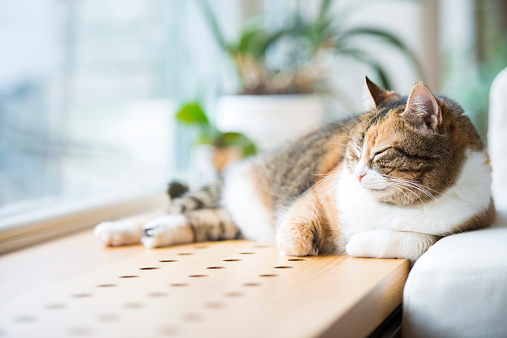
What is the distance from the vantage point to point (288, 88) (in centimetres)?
252

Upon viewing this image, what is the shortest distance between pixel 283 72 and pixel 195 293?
5.85 ft

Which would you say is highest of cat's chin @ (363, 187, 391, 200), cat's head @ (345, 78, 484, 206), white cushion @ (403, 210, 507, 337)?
cat's head @ (345, 78, 484, 206)

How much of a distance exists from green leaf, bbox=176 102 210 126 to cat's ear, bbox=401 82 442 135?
123 centimetres

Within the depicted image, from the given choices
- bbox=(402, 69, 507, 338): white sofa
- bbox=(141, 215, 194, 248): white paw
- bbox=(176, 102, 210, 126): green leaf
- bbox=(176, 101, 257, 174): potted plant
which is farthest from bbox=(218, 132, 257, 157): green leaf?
bbox=(402, 69, 507, 338): white sofa

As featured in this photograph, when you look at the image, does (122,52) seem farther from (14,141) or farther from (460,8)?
(460,8)

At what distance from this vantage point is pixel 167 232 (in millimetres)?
1424

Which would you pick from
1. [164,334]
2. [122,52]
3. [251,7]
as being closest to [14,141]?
[122,52]

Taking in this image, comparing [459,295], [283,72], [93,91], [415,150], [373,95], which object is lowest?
[459,295]

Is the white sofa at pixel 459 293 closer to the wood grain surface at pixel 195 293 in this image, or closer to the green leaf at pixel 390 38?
the wood grain surface at pixel 195 293

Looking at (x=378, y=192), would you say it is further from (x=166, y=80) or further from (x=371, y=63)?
(x=166, y=80)

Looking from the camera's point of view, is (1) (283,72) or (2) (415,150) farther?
(1) (283,72)

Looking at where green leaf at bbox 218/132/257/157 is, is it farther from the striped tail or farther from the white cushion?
the white cushion

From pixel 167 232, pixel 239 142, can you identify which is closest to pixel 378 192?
pixel 167 232

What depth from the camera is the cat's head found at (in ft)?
3.67
